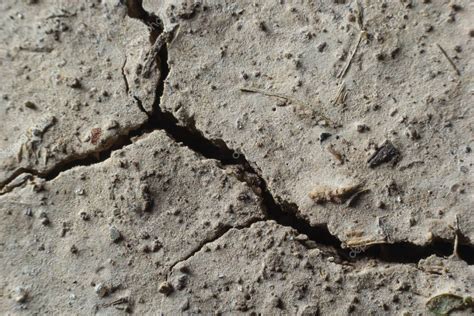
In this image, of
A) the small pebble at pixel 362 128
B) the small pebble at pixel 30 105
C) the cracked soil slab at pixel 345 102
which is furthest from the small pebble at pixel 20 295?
the small pebble at pixel 362 128

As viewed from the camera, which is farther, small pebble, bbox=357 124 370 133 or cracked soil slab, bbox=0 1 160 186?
cracked soil slab, bbox=0 1 160 186

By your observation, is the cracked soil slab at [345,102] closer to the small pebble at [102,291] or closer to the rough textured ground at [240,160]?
the rough textured ground at [240,160]

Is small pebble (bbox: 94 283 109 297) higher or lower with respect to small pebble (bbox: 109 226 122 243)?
lower

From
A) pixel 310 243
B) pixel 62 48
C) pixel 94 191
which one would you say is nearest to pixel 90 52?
pixel 62 48

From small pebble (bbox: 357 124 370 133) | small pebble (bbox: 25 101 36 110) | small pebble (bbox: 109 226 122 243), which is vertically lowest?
small pebble (bbox: 109 226 122 243)

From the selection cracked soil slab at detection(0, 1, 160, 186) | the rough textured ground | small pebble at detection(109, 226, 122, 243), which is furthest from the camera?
cracked soil slab at detection(0, 1, 160, 186)

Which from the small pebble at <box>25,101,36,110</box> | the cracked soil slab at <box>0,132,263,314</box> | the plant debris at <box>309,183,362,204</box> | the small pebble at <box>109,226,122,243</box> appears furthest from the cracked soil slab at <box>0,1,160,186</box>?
the plant debris at <box>309,183,362,204</box>

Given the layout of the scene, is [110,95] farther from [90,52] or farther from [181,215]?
[181,215]

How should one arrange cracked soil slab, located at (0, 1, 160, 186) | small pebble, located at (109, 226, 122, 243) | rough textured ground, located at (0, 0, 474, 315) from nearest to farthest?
rough textured ground, located at (0, 0, 474, 315)
small pebble, located at (109, 226, 122, 243)
cracked soil slab, located at (0, 1, 160, 186)

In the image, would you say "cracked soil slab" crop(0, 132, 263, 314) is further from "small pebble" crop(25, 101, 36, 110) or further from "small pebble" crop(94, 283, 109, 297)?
"small pebble" crop(25, 101, 36, 110)
